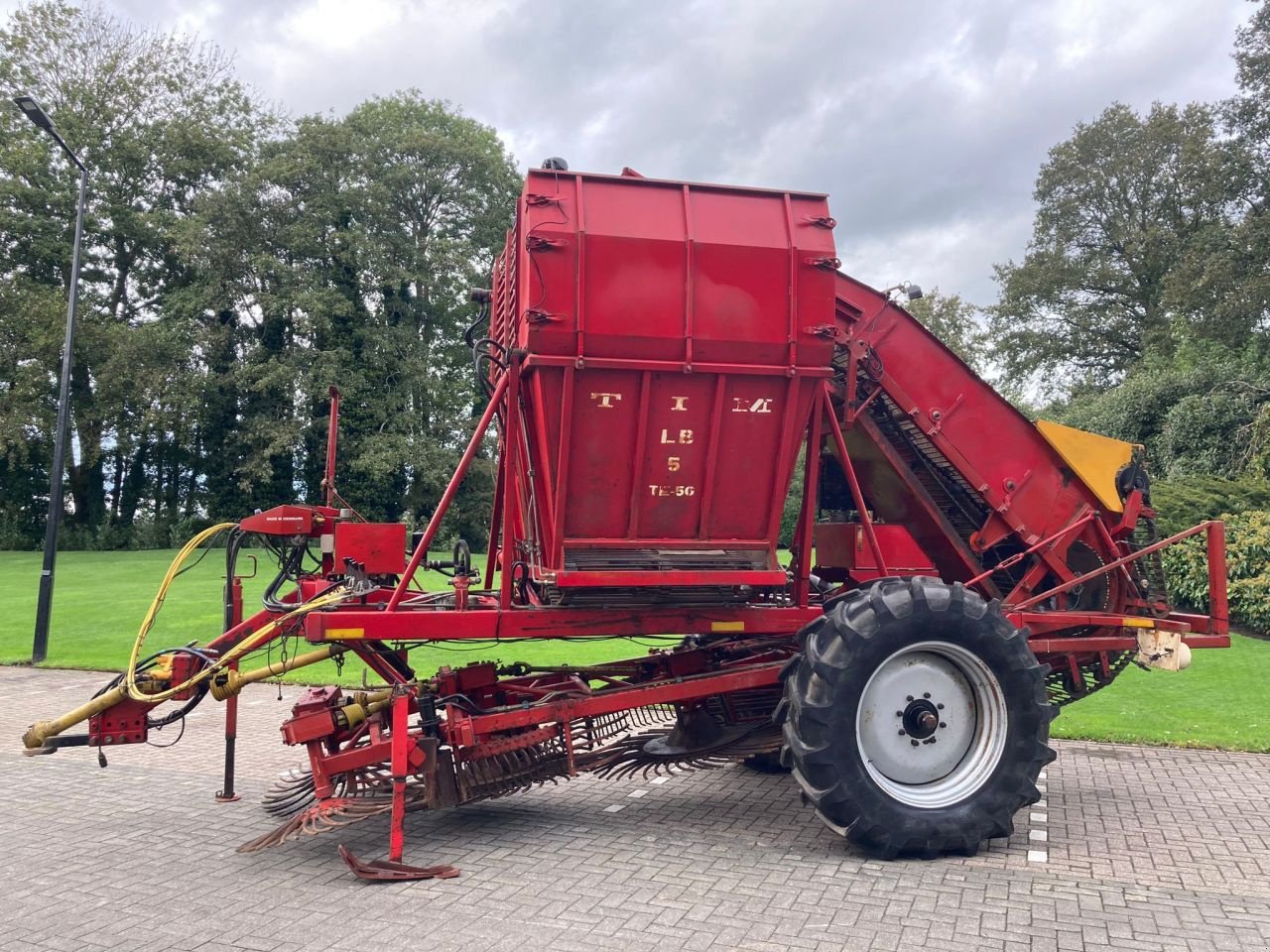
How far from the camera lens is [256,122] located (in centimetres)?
3919

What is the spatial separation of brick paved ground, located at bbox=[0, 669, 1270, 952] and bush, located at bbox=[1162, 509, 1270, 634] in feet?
23.7

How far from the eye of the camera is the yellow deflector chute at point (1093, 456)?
22.3 ft

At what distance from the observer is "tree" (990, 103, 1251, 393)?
3509 centimetres

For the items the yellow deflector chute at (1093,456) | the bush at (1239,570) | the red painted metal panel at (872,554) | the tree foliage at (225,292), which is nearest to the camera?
the red painted metal panel at (872,554)

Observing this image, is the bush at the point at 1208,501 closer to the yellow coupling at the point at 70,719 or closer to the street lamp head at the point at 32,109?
the yellow coupling at the point at 70,719

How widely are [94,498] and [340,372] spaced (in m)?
12.5

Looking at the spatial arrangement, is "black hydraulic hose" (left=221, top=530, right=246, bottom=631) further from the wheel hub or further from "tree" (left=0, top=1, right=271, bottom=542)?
"tree" (left=0, top=1, right=271, bottom=542)

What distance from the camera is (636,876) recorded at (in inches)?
207

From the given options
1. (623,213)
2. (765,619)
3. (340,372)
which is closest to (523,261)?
(623,213)

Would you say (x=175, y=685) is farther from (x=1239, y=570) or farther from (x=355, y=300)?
(x=355, y=300)

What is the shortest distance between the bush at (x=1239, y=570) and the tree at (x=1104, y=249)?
20.4 metres

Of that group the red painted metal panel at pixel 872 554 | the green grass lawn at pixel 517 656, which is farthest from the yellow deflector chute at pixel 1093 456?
the green grass lawn at pixel 517 656

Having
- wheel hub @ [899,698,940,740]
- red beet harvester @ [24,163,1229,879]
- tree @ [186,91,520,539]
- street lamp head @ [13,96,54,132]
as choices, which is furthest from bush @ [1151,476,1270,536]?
tree @ [186,91,520,539]

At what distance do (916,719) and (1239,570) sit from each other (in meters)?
11.0
